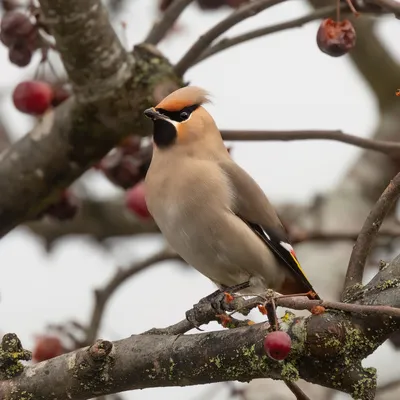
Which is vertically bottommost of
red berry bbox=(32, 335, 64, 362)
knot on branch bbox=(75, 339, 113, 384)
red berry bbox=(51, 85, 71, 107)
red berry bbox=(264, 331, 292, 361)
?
red berry bbox=(264, 331, 292, 361)

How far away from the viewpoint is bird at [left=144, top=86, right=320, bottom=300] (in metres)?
3.21

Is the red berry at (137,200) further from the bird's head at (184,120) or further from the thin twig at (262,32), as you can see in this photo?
the thin twig at (262,32)

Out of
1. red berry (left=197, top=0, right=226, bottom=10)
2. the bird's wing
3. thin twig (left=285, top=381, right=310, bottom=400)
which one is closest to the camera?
thin twig (left=285, top=381, right=310, bottom=400)

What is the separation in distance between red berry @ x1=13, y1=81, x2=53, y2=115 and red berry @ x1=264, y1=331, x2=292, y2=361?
183 centimetres

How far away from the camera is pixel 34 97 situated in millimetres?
3574

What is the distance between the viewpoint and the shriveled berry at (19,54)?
11.1 feet

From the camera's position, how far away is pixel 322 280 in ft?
14.1

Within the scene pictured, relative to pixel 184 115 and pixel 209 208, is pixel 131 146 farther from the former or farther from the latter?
pixel 209 208

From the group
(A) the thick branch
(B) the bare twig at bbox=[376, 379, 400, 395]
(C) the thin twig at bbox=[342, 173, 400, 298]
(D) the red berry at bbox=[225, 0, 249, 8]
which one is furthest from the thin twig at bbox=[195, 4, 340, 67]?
(A) the thick branch

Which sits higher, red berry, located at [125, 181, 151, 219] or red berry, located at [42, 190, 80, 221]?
red berry, located at [125, 181, 151, 219]

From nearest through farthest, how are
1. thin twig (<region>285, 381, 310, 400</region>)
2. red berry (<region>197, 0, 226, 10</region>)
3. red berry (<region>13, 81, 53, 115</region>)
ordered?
thin twig (<region>285, 381, 310, 400</region>)
red berry (<region>13, 81, 53, 115</region>)
red berry (<region>197, 0, 226, 10</region>)

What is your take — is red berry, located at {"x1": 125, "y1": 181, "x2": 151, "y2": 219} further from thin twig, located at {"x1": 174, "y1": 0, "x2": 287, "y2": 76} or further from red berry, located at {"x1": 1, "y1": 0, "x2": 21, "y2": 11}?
red berry, located at {"x1": 1, "y1": 0, "x2": 21, "y2": 11}

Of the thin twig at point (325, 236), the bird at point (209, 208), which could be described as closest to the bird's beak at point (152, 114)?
the bird at point (209, 208)

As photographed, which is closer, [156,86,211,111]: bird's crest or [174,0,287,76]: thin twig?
[174,0,287,76]: thin twig
